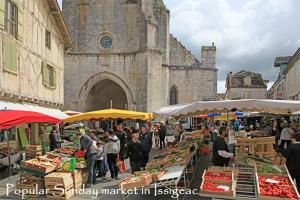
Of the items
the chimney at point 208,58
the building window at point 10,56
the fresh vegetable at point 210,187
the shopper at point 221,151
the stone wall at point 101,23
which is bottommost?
the fresh vegetable at point 210,187

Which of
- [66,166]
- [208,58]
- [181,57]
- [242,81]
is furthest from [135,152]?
[242,81]

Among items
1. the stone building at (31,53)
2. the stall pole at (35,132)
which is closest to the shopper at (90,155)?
the stone building at (31,53)

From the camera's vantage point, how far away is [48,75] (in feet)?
59.2

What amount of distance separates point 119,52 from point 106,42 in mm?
1678

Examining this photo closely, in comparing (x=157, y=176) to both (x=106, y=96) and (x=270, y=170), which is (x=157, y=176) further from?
(x=106, y=96)

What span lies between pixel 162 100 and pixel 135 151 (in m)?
20.7

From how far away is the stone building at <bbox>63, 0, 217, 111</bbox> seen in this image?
29.0 m

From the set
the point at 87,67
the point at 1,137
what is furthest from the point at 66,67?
the point at 1,137

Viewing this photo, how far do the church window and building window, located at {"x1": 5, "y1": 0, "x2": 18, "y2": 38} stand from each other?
16777 millimetres

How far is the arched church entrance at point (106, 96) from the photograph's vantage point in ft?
109

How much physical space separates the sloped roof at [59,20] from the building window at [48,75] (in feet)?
7.58

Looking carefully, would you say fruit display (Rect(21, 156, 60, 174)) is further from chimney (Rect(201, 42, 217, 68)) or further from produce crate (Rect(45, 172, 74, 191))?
chimney (Rect(201, 42, 217, 68))

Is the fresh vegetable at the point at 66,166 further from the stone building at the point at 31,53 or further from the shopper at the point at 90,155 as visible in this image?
the stone building at the point at 31,53

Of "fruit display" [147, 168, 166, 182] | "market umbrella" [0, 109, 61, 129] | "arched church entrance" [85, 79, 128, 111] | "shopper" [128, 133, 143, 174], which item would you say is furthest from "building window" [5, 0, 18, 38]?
"arched church entrance" [85, 79, 128, 111]
